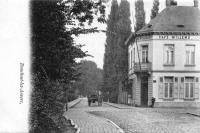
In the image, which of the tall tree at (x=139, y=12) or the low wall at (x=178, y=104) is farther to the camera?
the tall tree at (x=139, y=12)

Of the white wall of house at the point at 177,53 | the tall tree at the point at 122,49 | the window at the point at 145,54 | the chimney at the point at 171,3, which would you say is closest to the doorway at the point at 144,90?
the window at the point at 145,54

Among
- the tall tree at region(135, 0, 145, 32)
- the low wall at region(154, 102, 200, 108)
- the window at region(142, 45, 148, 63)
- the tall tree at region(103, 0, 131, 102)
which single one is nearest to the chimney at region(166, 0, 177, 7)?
the tall tree at region(135, 0, 145, 32)

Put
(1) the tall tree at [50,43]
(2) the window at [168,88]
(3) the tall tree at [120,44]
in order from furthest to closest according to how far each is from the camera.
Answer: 1. (3) the tall tree at [120,44]
2. (2) the window at [168,88]
3. (1) the tall tree at [50,43]

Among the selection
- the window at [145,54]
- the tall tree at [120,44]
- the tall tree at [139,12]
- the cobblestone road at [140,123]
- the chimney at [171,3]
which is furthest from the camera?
the tall tree at [120,44]

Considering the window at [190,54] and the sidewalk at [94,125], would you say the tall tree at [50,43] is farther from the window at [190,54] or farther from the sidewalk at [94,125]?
the window at [190,54]

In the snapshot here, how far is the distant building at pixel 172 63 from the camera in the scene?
3438 cm

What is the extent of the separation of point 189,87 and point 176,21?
20.9ft

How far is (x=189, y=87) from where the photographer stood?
34500mm

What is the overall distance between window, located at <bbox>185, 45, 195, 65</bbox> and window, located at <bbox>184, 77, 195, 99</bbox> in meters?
1.48

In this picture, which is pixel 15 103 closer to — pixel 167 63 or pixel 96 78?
pixel 167 63

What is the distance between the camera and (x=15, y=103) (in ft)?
17.3

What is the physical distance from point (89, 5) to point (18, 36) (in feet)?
11.0

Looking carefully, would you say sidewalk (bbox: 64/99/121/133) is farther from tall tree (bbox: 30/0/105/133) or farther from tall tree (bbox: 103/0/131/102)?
tall tree (bbox: 103/0/131/102)

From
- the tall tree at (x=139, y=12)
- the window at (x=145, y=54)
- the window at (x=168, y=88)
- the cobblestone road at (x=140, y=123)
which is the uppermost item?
the tall tree at (x=139, y=12)
